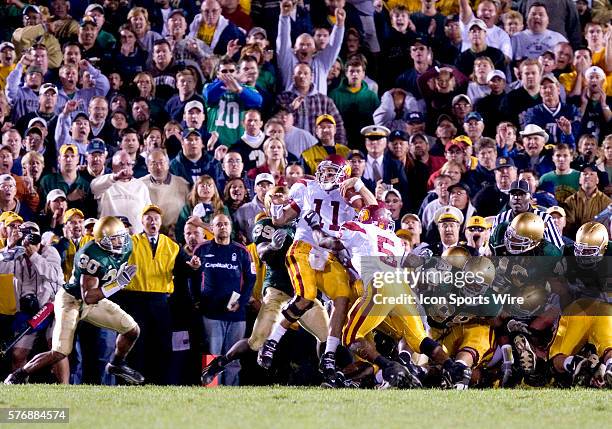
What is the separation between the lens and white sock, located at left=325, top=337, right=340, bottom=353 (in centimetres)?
1004

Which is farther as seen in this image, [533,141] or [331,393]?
[533,141]

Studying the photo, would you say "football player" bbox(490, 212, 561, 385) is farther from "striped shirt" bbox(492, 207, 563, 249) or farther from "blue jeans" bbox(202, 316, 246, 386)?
"blue jeans" bbox(202, 316, 246, 386)

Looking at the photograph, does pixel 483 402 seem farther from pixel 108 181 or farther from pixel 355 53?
pixel 355 53

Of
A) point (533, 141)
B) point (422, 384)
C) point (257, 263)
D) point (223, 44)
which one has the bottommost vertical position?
point (422, 384)

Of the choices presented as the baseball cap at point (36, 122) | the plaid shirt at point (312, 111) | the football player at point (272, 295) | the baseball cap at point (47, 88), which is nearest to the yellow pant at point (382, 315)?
the football player at point (272, 295)

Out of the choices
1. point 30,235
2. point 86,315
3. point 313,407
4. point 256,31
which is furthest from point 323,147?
point 313,407

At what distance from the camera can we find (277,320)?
1073 centimetres

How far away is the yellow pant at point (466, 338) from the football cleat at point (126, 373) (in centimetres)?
265

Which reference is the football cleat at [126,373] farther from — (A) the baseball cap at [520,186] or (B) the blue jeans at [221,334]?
(A) the baseball cap at [520,186]

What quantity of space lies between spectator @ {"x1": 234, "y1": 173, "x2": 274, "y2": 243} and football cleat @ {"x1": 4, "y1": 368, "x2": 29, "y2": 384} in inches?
108

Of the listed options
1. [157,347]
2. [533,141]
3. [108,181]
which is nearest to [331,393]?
[157,347]

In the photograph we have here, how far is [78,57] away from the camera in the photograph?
550 inches

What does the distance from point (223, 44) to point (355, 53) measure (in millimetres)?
1629

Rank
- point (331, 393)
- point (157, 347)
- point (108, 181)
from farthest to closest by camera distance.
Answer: point (108, 181) → point (157, 347) → point (331, 393)
